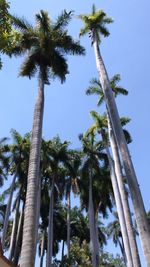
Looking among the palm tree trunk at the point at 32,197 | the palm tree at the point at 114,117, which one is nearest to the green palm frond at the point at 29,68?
the palm tree trunk at the point at 32,197

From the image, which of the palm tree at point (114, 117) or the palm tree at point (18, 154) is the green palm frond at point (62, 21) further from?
the palm tree at point (18, 154)

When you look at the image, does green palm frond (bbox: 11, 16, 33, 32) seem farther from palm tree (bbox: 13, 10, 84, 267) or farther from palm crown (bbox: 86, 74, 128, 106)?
palm crown (bbox: 86, 74, 128, 106)

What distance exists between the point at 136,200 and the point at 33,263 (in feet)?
14.7

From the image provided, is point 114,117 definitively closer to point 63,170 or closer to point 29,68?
point 29,68

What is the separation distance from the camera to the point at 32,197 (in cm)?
1384

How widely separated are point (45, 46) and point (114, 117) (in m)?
6.76

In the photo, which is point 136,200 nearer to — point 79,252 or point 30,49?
point 30,49

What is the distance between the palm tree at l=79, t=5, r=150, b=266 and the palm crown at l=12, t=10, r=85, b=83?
2700mm

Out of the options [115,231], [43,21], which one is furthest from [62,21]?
[115,231]

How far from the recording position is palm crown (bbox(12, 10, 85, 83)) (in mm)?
21047

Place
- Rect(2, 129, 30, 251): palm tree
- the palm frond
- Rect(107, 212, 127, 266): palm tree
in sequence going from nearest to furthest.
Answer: the palm frond < Rect(2, 129, 30, 251): palm tree < Rect(107, 212, 127, 266): palm tree

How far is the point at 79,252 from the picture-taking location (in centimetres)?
2830

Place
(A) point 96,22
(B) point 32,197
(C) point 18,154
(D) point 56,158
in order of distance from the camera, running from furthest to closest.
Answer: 1. (D) point 56,158
2. (C) point 18,154
3. (A) point 96,22
4. (B) point 32,197

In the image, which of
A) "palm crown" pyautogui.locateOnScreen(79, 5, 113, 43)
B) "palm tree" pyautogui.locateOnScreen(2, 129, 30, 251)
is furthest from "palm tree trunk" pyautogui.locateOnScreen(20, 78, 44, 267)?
"palm tree" pyautogui.locateOnScreen(2, 129, 30, 251)
